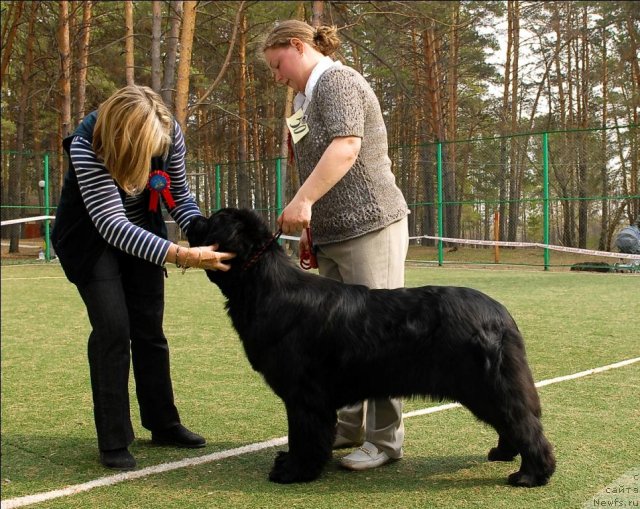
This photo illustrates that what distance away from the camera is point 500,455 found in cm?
324

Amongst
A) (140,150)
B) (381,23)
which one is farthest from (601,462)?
(381,23)

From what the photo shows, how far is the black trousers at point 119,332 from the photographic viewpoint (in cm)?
322

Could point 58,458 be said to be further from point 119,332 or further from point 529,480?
point 529,480

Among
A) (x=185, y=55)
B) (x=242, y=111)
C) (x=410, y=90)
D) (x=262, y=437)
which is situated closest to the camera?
(x=262, y=437)

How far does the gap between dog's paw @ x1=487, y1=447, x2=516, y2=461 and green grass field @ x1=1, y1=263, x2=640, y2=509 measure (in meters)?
0.05

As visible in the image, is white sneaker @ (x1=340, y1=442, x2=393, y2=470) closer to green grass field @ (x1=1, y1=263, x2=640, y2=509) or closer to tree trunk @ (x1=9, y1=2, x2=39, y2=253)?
green grass field @ (x1=1, y1=263, x2=640, y2=509)

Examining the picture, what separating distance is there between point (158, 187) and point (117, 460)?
1316 mm

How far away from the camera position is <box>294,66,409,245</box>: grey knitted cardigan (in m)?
3.10

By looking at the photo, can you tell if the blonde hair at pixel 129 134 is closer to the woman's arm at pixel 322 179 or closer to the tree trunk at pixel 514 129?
the woman's arm at pixel 322 179

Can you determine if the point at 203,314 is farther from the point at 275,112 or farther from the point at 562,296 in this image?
the point at 275,112

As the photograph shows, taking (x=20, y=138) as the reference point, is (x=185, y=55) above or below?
above

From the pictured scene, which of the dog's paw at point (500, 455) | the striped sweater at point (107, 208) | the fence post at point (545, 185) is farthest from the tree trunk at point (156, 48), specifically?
the dog's paw at point (500, 455)

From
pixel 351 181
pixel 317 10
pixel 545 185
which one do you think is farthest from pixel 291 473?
pixel 317 10

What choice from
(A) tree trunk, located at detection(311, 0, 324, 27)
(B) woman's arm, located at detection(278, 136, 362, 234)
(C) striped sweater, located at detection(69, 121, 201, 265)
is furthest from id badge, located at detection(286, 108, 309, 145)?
(A) tree trunk, located at detection(311, 0, 324, 27)
